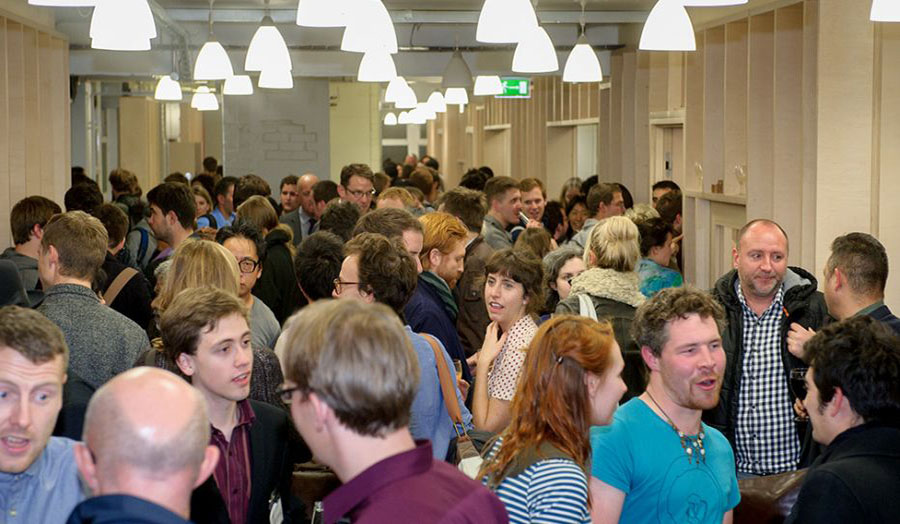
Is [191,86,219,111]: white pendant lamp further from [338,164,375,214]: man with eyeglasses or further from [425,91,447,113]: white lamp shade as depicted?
[338,164,375,214]: man with eyeglasses

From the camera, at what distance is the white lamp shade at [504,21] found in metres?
5.96

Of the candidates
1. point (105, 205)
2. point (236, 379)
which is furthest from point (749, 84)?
point (236, 379)

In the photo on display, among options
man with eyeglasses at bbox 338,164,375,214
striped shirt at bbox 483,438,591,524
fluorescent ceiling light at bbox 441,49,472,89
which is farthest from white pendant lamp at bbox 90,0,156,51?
fluorescent ceiling light at bbox 441,49,472,89

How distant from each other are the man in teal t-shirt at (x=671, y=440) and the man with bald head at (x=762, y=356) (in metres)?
1.35

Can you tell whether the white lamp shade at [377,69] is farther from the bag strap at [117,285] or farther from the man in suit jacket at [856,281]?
the man in suit jacket at [856,281]

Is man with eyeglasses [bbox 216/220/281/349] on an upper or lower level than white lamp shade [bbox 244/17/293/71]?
lower

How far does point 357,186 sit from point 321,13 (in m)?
3.83

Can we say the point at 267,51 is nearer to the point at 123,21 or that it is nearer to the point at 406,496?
the point at 123,21

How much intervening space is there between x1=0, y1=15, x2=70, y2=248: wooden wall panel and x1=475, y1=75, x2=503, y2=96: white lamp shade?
13.8 ft

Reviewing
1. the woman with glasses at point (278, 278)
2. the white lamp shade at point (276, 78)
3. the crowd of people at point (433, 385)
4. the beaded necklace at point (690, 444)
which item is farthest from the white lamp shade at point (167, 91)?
the beaded necklace at point (690, 444)

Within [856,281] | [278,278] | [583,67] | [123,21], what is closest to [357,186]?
[583,67]

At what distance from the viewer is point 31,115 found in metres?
10.4

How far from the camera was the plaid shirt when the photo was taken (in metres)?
4.88

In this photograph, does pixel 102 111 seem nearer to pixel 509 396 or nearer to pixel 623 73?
pixel 623 73
